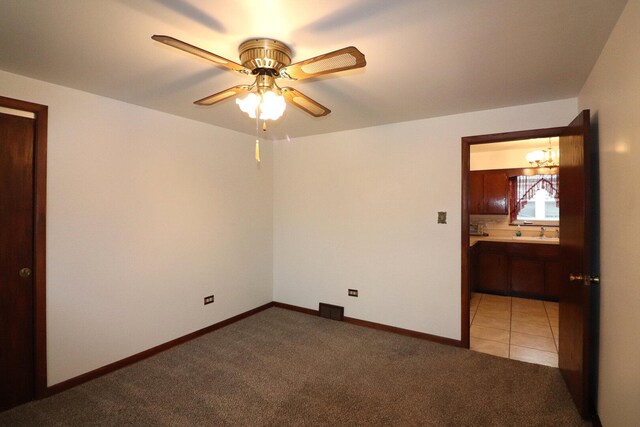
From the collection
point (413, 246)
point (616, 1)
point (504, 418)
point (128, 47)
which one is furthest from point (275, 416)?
point (616, 1)

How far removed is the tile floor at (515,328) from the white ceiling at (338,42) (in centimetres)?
244

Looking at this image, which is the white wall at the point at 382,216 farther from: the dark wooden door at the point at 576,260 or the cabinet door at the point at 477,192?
the cabinet door at the point at 477,192

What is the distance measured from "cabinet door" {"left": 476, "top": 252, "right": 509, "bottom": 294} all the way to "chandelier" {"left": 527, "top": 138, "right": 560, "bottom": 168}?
156 centimetres

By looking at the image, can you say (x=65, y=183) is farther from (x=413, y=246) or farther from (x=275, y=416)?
(x=413, y=246)

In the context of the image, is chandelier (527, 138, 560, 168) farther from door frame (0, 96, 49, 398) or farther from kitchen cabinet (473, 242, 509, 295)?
door frame (0, 96, 49, 398)

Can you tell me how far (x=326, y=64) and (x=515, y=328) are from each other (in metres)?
3.81

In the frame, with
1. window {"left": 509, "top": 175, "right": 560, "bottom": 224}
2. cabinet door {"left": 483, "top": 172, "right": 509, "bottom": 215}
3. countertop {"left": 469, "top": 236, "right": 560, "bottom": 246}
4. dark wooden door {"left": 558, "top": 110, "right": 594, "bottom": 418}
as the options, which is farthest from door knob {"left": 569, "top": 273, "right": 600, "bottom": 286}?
window {"left": 509, "top": 175, "right": 560, "bottom": 224}

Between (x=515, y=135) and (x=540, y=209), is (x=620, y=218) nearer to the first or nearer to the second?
(x=515, y=135)

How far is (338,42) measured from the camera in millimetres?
1821

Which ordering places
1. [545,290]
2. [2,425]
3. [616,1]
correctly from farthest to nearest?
[545,290]
[2,425]
[616,1]

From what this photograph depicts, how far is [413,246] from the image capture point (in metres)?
3.51

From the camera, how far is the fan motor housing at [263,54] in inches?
67.5

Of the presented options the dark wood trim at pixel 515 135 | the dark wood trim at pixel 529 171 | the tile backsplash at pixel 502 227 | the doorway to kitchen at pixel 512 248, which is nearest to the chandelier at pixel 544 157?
the doorway to kitchen at pixel 512 248

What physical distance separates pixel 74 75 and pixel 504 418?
390cm
